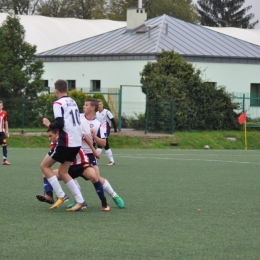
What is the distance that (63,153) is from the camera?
10.1 m

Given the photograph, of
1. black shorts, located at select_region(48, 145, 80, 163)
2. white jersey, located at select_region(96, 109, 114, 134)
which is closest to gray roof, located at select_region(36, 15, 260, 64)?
white jersey, located at select_region(96, 109, 114, 134)

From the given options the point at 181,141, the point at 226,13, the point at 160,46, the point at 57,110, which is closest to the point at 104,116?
the point at 57,110

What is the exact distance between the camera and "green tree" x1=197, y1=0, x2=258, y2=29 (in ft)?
310

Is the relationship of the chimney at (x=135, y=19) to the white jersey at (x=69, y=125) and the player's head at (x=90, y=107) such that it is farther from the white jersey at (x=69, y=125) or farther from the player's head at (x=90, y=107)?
the white jersey at (x=69, y=125)

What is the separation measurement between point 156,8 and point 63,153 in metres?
75.0

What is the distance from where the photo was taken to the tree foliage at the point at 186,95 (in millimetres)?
35500

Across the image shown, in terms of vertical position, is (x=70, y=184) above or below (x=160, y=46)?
below

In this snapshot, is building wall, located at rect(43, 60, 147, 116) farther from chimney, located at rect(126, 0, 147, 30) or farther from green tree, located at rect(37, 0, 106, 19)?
green tree, located at rect(37, 0, 106, 19)

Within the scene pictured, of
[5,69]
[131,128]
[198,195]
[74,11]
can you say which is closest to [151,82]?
[131,128]

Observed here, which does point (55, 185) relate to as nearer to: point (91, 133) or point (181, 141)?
point (91, 133)

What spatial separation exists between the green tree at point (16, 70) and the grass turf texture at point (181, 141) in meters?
2.32

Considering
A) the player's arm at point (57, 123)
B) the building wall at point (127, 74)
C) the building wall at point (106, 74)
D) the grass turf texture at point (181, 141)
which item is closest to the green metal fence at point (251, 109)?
the building wall at point (127, 74)

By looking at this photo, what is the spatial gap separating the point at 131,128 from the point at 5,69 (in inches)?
271

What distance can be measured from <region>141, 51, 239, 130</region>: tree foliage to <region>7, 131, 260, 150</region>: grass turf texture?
0.98 m
